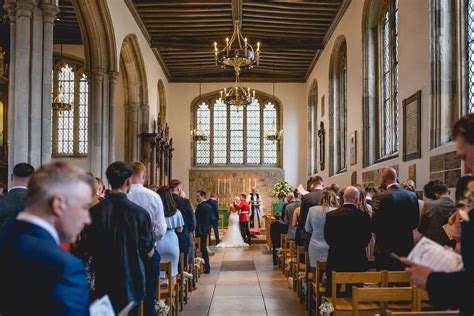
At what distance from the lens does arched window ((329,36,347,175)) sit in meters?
16.8

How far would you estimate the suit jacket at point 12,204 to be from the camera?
4816 millimetres

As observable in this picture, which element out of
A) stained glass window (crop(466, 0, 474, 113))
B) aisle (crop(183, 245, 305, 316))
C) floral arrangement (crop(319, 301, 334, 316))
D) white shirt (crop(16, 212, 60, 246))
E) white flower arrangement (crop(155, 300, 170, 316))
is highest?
stained glass window (crop(466, 0, 474, 113))

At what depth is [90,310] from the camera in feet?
6.61

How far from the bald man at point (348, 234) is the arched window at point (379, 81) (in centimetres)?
631

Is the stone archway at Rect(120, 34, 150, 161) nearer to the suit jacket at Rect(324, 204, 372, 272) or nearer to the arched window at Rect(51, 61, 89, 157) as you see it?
the arched window at Rect(51, 61, 89, 157)

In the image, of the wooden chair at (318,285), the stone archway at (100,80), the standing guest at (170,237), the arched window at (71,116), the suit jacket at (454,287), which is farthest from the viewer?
the arched window at (71,116)

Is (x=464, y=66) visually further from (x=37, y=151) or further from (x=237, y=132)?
(x=237, y=132)

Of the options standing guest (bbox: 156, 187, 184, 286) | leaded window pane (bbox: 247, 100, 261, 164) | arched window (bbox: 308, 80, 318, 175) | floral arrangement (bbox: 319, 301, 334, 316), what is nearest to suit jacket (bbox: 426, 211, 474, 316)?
floral arrangement (bbox: 319, 301, 334, 316)

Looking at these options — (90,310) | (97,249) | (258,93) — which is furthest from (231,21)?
(90,310)

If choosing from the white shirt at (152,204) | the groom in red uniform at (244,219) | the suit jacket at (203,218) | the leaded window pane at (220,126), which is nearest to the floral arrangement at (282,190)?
the groom in red uniform at (244,219)

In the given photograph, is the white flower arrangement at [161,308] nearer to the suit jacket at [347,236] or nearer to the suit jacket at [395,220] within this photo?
the suit jacket at [347,236]

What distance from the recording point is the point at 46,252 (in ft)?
6.12

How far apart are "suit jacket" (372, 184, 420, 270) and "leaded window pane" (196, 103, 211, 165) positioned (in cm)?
1785

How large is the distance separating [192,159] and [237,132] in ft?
6.82
